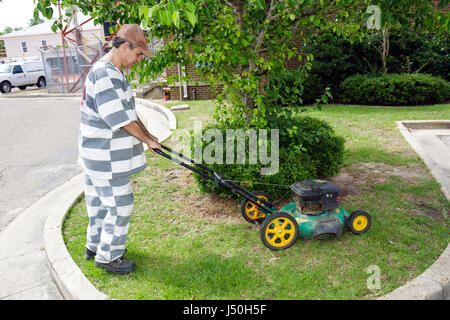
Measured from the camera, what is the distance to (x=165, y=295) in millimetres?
3172

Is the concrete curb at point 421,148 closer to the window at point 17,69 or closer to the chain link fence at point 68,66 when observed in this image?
the chain link fence at point 68,66

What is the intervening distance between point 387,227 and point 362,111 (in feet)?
23.1

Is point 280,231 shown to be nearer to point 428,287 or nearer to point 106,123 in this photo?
point 428,287

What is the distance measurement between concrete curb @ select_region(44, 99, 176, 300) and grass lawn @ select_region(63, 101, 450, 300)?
89 millimetres

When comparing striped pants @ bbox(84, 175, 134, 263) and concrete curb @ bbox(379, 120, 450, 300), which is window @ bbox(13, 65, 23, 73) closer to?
striped pants @ bbox(84, 175, 134, 263)

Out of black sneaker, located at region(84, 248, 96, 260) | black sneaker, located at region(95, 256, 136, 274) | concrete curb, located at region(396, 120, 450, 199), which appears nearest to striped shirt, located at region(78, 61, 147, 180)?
black sneaker, located at region(95, 256, 136, 274)

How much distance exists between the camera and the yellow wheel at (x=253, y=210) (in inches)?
171

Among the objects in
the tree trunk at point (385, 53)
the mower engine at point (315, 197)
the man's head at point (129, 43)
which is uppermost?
the man's head at point (129, 43)

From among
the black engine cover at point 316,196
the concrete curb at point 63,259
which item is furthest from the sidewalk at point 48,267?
the black engine cover at point 316,196

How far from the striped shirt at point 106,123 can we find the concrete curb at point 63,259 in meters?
0.97

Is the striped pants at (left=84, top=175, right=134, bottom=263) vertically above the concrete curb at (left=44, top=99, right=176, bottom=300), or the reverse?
the striped pants at (left=84, top=175, right=134, bottom=263)

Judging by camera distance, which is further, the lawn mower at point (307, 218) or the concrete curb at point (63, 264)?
the lawn mower at point (307, 218)

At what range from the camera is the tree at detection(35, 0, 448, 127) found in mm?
4004

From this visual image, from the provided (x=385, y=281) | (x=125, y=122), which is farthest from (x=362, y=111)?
(x=125, y=122)
